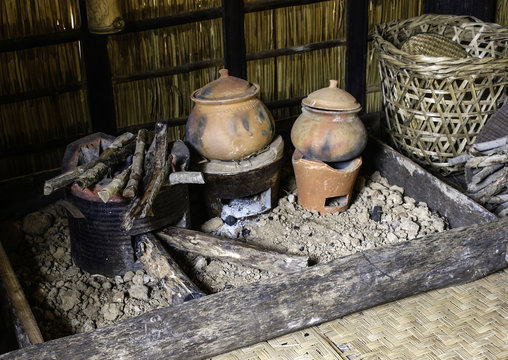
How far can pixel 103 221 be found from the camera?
323 cm

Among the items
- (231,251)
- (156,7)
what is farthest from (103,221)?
(156,7)

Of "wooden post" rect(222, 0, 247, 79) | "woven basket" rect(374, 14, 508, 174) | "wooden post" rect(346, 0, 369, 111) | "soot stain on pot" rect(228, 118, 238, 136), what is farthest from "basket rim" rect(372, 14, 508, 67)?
"soot stain on pot" rect(228, 118, 238, 136)

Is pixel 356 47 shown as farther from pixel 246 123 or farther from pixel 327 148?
pixel 246 123

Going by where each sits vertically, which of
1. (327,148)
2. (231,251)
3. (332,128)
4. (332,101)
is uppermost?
(332,101)

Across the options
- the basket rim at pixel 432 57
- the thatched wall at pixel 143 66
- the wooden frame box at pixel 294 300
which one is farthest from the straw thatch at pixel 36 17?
the wooden frame box at pixel 294 300

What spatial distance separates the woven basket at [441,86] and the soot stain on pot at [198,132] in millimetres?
1305

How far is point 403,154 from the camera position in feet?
14.5

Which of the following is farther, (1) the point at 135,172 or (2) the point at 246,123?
(2) the point at 246,123

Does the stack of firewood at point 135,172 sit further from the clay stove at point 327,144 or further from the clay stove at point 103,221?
the clay stove at point 327,144

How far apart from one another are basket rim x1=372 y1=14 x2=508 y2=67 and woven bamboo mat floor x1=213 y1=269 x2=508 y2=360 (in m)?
1.43

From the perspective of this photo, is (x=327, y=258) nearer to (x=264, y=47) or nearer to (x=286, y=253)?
(x=286, y=253)

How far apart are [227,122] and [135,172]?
2.21 feet

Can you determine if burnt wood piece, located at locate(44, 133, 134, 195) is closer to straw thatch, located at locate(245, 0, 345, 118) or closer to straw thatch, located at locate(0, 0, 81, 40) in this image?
straw thatch, located at locate(0, 0, 81, 40)

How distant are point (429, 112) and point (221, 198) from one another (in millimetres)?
1463
